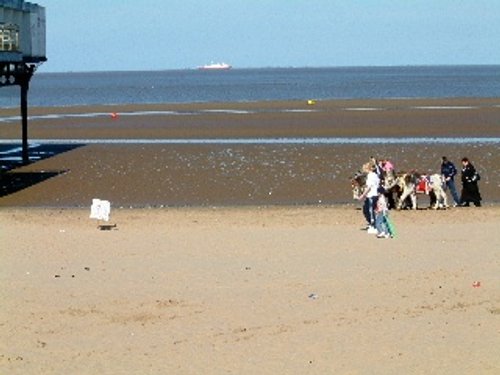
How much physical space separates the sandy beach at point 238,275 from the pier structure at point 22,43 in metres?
3.18

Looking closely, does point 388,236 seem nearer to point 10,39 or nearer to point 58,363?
point 58,363

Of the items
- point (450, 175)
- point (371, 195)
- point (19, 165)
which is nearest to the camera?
point (371, 195)

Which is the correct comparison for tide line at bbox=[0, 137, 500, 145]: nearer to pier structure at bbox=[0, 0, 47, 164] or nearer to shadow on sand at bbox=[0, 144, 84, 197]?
shadow on sand at bbox=[0, 144, 84, 197]

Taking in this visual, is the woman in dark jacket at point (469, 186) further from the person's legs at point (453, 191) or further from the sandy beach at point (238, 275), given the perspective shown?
the sandy beach at point (238, 275)

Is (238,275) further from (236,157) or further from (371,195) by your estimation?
(236,157)

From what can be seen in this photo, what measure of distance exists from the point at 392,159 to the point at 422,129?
1441cm

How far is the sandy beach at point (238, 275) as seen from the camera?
1232cm

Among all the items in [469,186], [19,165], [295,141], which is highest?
[469,186]

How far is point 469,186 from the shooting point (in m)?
25.6

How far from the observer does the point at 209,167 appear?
3491cm

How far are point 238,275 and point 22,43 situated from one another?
21848mm

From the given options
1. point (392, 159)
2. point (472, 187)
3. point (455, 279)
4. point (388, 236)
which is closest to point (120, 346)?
point (455, 279)

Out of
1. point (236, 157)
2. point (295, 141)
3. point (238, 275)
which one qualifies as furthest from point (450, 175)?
point (295, 141)

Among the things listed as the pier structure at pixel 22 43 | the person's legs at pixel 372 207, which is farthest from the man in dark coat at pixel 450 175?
the pier structure at pixel 22 43
